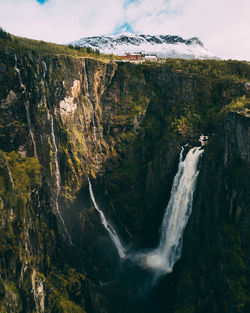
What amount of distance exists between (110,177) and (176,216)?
1206 cm

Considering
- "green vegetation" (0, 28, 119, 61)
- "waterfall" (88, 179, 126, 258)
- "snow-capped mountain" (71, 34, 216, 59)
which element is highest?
"snow-capped mountain" (71, 34, 216, 59)

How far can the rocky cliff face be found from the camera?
1036 inches

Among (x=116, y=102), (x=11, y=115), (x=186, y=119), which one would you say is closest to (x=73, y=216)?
(x=11, y=115)

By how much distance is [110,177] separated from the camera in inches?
1614

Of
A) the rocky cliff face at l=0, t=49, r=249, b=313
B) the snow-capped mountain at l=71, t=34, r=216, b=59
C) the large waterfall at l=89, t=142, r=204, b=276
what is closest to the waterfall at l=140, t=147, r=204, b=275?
the large waterfall at l=89, t=142, r=204, b=276

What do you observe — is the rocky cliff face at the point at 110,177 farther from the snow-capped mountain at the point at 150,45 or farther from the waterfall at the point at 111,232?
the snow-capped mountain at the point at 150,45

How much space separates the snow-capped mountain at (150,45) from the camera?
8556cm

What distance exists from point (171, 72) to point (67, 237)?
29752 mm

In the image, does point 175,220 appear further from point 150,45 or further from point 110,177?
point 150,45

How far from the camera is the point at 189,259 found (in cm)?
3042

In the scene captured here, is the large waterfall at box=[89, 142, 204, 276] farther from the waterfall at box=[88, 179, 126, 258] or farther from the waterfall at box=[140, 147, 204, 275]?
the waterfall at box=[88, 179, 126, 258]

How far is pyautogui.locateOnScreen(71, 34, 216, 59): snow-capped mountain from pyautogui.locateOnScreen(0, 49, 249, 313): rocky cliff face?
4499cm

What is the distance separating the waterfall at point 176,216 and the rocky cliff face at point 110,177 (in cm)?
187

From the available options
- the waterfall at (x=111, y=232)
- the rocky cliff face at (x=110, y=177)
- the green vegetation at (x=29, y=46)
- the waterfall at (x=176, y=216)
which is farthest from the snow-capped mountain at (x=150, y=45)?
the waterfall at (x=111, y=232)
